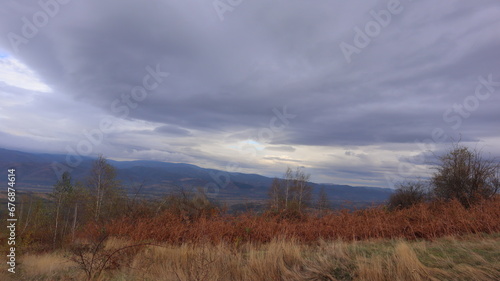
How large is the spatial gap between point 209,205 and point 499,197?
53.5 ft

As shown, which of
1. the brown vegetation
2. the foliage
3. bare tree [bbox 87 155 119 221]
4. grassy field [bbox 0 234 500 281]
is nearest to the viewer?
grassy field [bbox 0 234 500 281]

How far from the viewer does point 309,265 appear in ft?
16.8

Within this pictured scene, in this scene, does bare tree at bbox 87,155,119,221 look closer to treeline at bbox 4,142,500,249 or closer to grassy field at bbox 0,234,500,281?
treeline at bbox 4,142,500,249

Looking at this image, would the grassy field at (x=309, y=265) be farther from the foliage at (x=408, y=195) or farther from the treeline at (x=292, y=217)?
the foliage at (x=408, y=195)

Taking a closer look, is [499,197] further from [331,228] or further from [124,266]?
[124,266]

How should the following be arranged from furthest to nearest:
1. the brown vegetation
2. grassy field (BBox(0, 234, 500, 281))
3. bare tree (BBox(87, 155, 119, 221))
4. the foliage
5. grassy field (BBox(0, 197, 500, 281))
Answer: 1. bare tree (BBox(87, 155, 119, 221))
2. the foliage
3. the brown vegetation
4. grassy field (BBox(0, 197, 500, 281))
5. grassy field (BBox(0, 234, 500, 281))

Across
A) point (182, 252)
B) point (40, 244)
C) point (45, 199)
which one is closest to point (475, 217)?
point (182, 252)

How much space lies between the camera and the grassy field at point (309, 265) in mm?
4062

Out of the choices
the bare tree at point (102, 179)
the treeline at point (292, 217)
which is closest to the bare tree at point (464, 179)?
the treeline at point (292, 217)

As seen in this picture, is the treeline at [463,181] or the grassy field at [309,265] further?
the treeline at [463,181]

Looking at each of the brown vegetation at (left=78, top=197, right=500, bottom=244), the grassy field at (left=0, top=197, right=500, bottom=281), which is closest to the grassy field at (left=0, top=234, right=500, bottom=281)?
the grassy field at (left=0, top=197, right=500, bottom=281)

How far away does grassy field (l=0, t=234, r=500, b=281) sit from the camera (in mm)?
4062

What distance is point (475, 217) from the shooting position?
28.2 ft

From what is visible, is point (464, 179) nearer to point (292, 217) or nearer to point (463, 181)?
point (463, 181)
